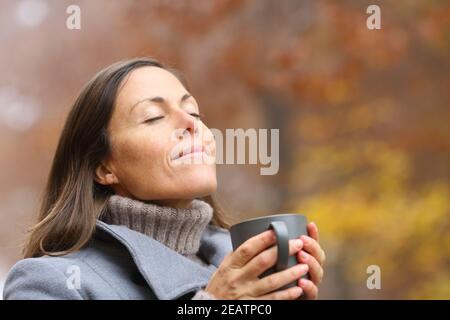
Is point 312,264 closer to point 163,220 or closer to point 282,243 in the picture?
point 282,243

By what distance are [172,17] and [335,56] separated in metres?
1.09

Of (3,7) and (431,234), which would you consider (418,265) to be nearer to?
(431,234)

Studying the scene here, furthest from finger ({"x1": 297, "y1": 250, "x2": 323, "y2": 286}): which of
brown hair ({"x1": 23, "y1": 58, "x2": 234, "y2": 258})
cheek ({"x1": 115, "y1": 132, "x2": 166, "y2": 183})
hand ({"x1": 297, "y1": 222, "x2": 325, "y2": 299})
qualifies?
brown hair ({"x1": 23, "y1": 58, "x2": 234, "y2": 258})

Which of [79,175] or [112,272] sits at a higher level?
[79,175]

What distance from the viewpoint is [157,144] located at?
4.95ft

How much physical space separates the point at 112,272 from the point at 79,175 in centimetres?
30

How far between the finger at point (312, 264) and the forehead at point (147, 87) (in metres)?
0.54

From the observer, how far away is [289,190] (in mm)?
4367

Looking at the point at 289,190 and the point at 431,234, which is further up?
the point at 289,190

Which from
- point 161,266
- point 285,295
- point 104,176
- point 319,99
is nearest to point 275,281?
point 285,295

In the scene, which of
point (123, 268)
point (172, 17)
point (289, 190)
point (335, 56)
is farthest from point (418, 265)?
point (123, 268)

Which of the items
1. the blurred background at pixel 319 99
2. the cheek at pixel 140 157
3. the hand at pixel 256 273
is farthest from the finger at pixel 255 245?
the blurred background at pixel 319 99

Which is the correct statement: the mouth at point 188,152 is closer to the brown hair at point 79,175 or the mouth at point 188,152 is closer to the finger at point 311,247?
the brown hair at point 79,175

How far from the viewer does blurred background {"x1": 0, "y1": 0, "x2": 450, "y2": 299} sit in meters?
4.10
